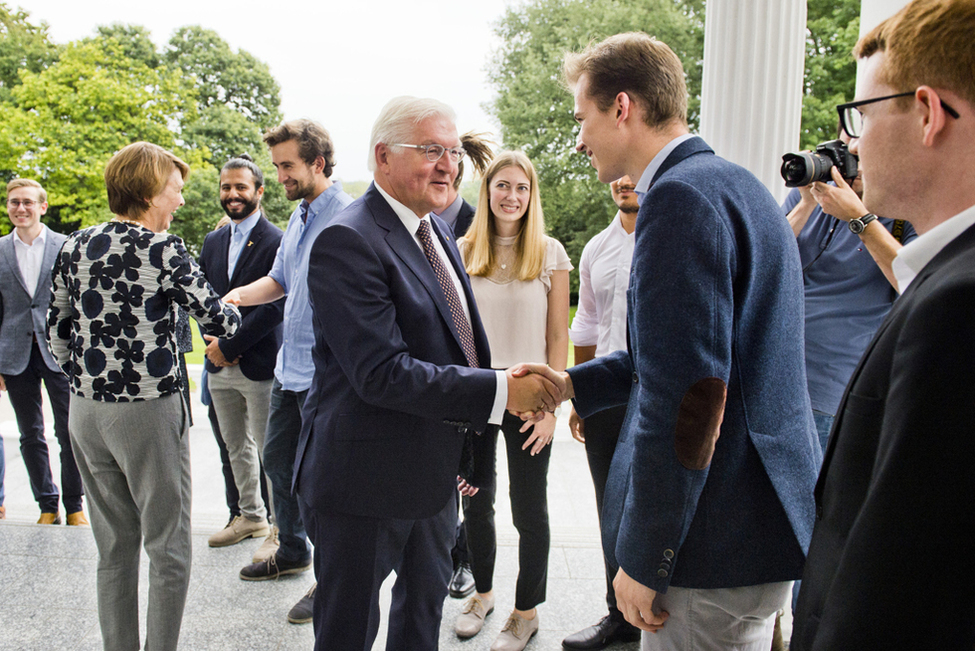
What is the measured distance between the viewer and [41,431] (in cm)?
388

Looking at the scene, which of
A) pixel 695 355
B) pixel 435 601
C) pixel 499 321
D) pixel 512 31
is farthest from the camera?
pixel 512 31

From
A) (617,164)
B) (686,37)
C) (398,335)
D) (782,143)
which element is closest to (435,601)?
(398,335)

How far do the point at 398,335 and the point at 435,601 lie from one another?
81cm

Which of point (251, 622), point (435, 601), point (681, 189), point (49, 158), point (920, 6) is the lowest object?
point (251, 622)

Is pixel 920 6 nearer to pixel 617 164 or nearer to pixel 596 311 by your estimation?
pixel 617 164

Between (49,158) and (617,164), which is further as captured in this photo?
(49,158)

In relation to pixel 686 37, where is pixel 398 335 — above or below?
below

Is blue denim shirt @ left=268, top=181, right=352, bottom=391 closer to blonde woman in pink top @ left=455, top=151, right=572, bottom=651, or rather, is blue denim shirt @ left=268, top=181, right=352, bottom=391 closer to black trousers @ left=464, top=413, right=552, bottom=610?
blonde woman in pink top @ left=455, top=151, right=572, bottom=651

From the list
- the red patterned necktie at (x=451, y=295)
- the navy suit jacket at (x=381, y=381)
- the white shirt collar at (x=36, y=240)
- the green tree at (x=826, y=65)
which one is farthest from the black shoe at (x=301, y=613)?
the green tree at (x=826, y=65)

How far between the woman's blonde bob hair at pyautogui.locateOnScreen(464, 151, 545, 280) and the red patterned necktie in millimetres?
837

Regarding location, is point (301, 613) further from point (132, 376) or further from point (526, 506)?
point (132, 376)

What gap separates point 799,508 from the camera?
115 centimetres

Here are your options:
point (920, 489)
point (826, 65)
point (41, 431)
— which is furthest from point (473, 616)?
point (826, 65)

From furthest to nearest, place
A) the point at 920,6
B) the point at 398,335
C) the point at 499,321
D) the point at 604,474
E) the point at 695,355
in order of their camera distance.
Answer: the point at 499,321 < the point at 604,474 < the point at 398,335 < the point at 695,355 < the point at 920,6
